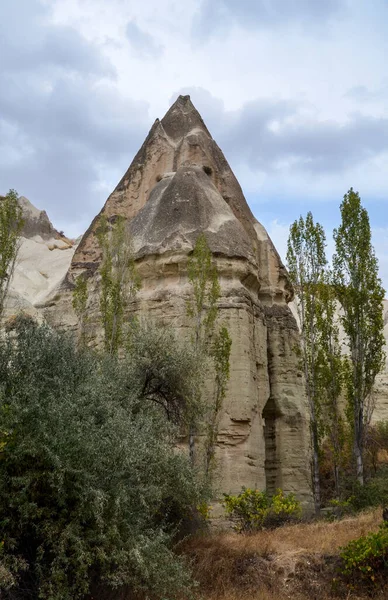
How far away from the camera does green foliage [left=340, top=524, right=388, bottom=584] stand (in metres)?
8.00

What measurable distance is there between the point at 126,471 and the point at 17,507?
1442 millimetres

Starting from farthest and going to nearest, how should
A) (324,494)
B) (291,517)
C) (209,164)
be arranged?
(324,494) → (209,164) → (291,517)

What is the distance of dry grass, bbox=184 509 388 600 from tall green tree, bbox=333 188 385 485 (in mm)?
5352

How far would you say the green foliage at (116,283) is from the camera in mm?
14750

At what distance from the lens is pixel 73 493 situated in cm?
715

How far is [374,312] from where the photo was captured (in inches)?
626

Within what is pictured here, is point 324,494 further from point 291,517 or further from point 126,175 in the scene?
point 126,175

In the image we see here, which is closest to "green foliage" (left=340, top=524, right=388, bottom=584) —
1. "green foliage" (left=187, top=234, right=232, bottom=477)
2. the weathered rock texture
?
"green foliage" (left=187, top=234, right=232, bottom=477)

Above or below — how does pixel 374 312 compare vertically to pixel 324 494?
above

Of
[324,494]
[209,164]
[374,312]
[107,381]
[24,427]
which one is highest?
[209,164]

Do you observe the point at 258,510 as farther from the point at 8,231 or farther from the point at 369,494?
the point at 8,231

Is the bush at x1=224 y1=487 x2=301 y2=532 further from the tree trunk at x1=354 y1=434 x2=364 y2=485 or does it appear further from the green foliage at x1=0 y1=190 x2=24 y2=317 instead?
the green foliage at x1=0 y1=190 x2=24 y2=317

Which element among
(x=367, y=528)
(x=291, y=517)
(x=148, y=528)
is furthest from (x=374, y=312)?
(x=148, y=528)

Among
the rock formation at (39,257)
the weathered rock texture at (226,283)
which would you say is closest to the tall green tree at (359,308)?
the weathered rock texture at (226,283)
